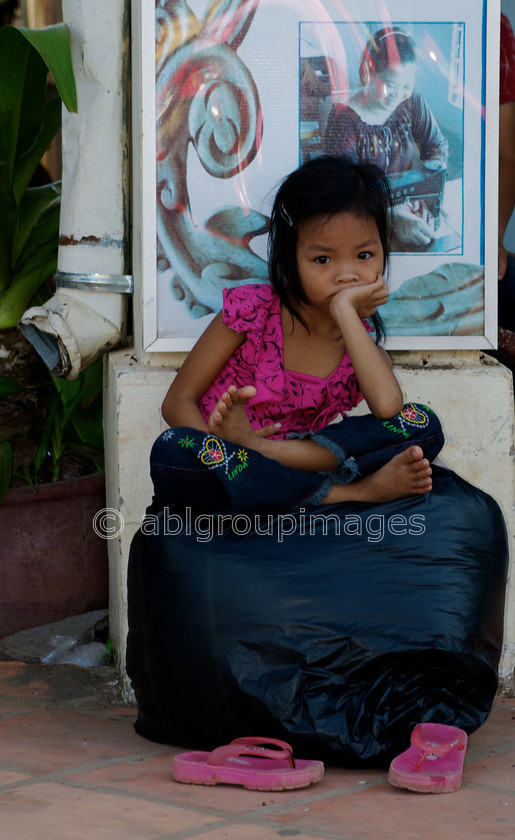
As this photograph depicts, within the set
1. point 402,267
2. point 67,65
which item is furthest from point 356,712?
point 67,65

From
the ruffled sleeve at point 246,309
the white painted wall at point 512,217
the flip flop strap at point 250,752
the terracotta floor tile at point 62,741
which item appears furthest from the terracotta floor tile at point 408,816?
the white painted wall at point 512,217

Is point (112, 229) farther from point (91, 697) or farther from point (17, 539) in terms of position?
point (91, 697)

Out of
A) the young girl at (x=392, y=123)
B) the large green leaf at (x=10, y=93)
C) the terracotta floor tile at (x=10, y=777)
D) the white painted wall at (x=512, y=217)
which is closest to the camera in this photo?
the terracotta floor tile at (x=10, y=777)

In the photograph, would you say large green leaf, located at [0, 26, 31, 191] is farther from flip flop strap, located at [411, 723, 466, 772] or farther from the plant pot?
flip flop strap, located at [411, 723, 466, 772]

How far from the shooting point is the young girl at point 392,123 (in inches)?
97.5

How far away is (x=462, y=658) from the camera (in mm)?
1888

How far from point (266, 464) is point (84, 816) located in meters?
0.68

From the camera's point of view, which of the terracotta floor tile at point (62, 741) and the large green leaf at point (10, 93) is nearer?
the terracotta floor tile at point (62, 741)

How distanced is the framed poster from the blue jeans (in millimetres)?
532

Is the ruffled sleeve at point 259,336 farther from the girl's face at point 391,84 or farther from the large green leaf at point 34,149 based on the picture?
the large green leaf at point 34,149

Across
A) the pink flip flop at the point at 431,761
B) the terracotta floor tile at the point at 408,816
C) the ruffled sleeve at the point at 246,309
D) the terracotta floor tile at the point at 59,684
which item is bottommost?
the terracotta floor tile at the point at 59,684

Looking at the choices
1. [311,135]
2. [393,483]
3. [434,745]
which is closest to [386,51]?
[311,135]

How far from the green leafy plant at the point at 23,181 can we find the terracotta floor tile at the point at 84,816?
153cm

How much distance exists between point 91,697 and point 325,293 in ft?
3.55
